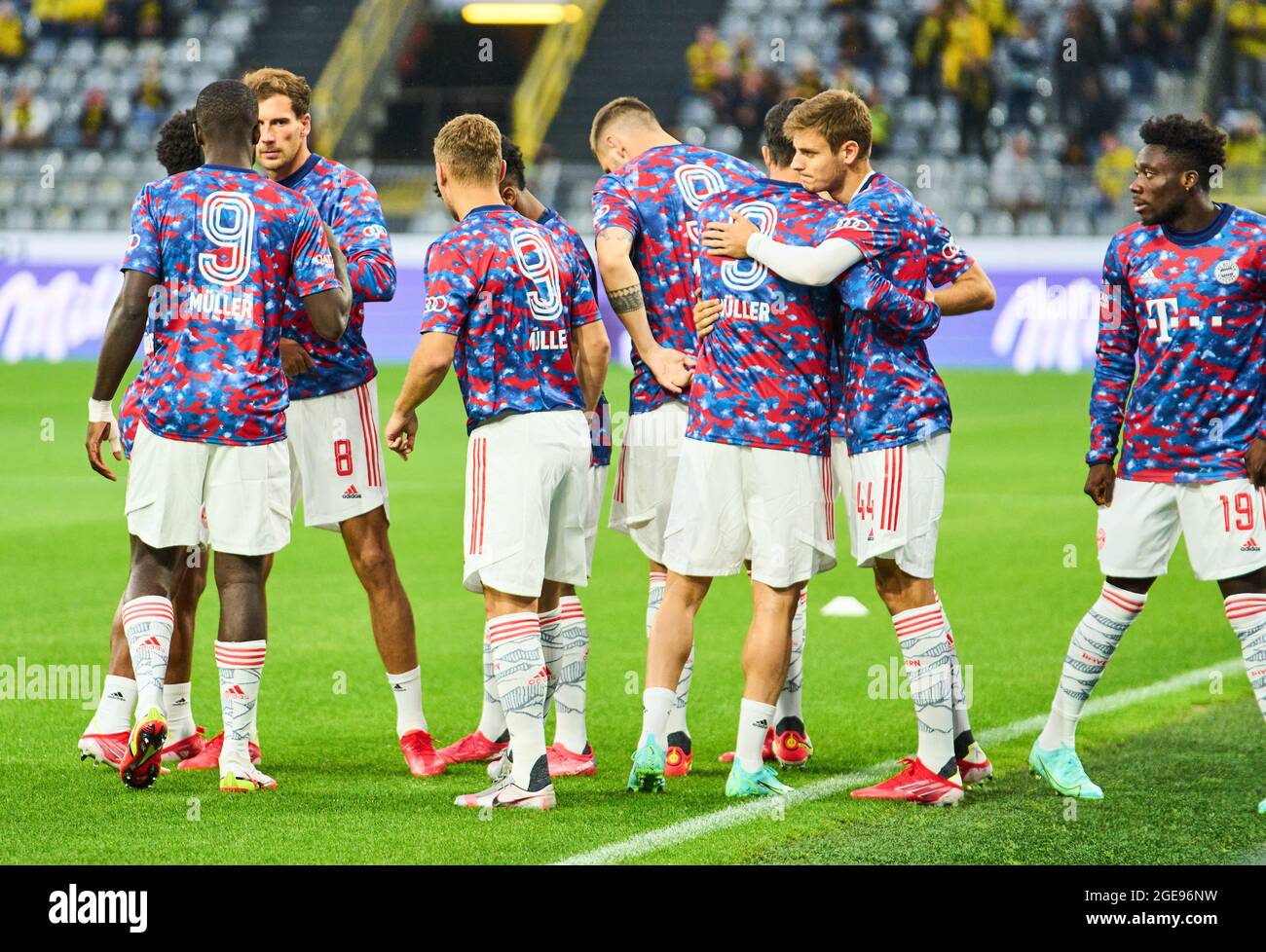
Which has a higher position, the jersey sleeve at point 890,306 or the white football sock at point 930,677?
the jersey sleeve at point 890,306

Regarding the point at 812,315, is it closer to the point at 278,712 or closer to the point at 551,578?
the point at 551,578

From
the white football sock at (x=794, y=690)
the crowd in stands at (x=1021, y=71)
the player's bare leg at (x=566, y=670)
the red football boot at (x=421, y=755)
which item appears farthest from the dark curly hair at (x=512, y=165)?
the crowd in stands at (x=1021, y=71)

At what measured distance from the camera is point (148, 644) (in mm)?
5691

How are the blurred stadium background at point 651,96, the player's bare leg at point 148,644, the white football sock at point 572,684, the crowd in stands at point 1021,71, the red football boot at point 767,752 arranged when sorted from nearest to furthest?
the player's bare leg at point 148,644
the white football sock at point 572,684
the red football boot at point 767,752
the blurred stadium background at point 651,96
the crowd in stands at point 1021,71

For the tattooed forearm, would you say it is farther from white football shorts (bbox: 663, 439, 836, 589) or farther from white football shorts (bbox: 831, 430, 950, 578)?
white football shorts (bbox: 831, 430, 950, 578)

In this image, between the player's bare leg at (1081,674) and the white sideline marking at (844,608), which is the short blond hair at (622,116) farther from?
the white sideline marking at (844,608)

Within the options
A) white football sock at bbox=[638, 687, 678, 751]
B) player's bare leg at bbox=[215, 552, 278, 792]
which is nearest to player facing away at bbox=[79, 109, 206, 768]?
player's bare leg at bbox=[215, 552, 278, 792]

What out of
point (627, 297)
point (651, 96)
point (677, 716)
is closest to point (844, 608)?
point (677, 716)

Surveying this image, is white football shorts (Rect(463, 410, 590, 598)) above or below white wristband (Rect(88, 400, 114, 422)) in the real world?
below

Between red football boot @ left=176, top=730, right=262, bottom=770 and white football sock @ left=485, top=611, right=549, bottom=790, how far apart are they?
1.07 m

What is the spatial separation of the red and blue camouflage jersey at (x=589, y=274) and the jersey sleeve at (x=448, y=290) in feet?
1.32

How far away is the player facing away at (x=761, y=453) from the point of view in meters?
5.74

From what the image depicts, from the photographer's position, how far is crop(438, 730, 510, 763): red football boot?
6.42 metres

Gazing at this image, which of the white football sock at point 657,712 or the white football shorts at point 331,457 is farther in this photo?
the white football shorts at point 331,457
